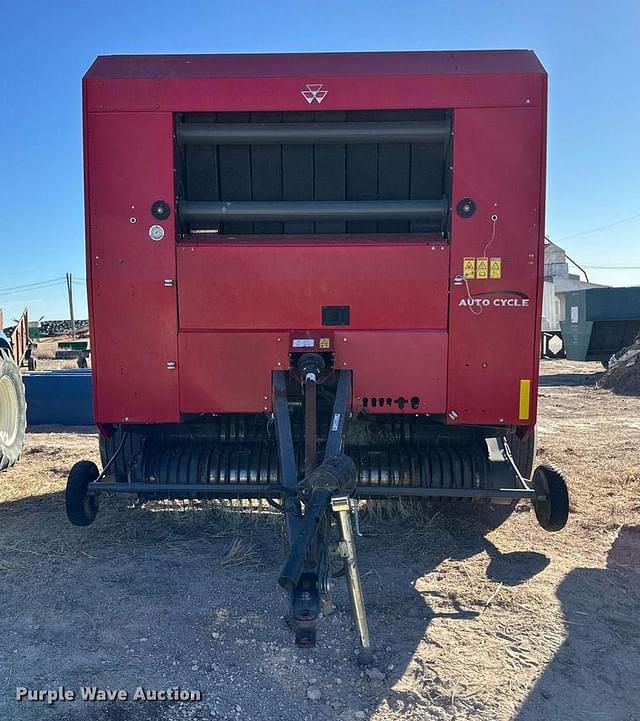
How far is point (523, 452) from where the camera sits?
422 cm

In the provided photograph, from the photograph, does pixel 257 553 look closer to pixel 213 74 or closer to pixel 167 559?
pixel 167 559

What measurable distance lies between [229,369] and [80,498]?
1.24 metres

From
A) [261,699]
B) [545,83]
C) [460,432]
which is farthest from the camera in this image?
[460,432]

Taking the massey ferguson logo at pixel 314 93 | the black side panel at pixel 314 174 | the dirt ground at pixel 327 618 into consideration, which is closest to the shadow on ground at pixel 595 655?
the dirt ground at pixel 327 618

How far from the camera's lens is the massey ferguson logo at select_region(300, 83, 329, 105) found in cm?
349

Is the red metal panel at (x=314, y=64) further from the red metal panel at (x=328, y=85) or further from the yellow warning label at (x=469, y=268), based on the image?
the yellow warning label at (x=469, y=268)

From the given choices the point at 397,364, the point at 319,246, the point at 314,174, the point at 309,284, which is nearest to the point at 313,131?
the point at 314,174

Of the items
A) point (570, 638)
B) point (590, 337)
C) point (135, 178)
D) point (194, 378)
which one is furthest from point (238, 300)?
point (590, 337)

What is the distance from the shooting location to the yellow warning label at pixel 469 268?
11.7ft

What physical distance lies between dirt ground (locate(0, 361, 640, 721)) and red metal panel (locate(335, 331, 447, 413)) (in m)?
1.02

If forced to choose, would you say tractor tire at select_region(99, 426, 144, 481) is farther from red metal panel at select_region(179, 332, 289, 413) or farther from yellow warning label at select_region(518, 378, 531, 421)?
yellow warning label at select_region(518, 378, 531, 421)

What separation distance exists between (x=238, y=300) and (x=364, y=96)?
140 cm

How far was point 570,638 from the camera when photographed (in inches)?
111

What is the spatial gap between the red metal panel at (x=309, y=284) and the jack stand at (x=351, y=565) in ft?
4.88
